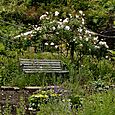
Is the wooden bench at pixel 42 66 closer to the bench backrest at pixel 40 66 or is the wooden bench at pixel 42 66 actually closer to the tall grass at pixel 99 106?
the bench backrest at pixel 40 66

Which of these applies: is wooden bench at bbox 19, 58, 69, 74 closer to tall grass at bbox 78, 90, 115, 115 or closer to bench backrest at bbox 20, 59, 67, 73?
bench backrest at bbox 20, 59, 67, 73

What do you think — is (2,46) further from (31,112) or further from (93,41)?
(31,112)

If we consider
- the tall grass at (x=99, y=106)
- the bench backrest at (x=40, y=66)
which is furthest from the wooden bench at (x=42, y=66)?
the tall grass at (x=99, y=106)

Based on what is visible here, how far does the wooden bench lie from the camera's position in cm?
849

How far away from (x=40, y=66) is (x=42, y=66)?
0.05 m

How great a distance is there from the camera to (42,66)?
869 cm

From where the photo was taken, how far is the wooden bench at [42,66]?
8.49m

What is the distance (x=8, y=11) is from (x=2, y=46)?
238cm

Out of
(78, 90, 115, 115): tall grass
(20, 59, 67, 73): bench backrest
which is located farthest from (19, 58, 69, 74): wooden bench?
(78, 90, 115, 115): tall grass

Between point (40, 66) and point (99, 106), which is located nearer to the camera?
point (99, 106)

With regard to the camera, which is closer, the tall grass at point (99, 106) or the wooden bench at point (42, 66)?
the tall grass at point (99, 106)

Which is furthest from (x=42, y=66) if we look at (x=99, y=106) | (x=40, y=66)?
(x=99, y=106)

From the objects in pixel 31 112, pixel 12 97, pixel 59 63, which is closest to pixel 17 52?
pixel 59 63

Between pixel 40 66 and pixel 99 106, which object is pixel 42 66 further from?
pixel 99 106
